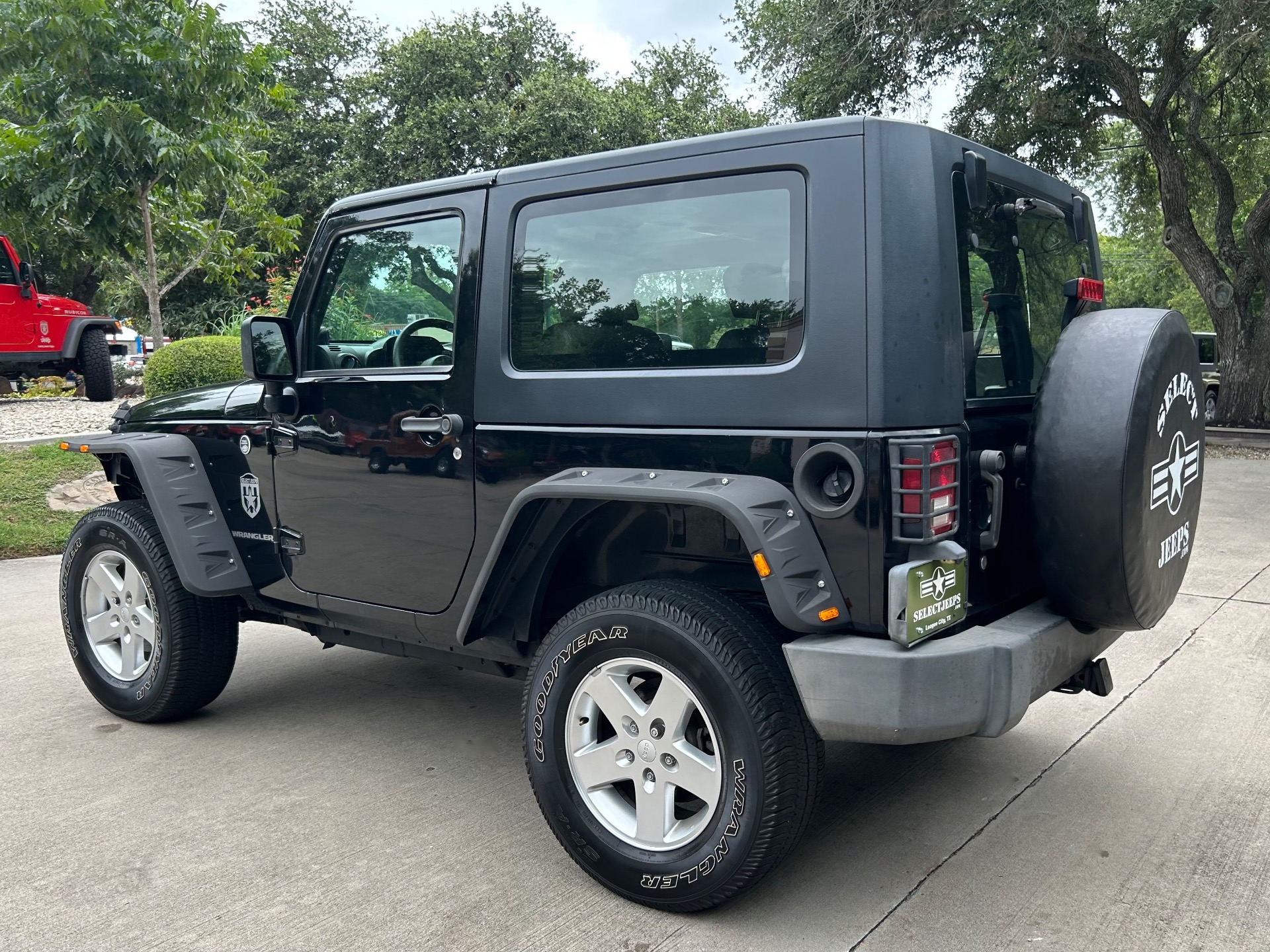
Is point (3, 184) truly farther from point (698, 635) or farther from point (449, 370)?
point (698, 635)

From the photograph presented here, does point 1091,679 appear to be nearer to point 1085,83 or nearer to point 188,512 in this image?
point 188,512

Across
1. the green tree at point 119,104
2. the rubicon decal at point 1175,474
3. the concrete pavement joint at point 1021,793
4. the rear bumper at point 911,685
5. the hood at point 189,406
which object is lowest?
the concrete pavement joint at point 1021,793

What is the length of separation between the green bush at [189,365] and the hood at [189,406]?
23.0 ft

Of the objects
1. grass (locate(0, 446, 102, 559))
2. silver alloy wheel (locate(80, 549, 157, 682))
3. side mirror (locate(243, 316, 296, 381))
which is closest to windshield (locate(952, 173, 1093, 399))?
side mirror (locate(243, 316, 296, 381))

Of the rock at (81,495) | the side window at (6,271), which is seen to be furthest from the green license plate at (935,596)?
the side window at (6,271)

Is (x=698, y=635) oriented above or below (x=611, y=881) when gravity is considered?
above

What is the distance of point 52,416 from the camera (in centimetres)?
1267

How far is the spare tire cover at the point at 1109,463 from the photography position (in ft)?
8.49

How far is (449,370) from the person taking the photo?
326 centimetres

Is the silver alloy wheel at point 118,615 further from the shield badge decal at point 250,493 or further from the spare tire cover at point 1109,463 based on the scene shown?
the spare tire cover at point 1109,463

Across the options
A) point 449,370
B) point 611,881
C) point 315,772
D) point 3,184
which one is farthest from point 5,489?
point 611,881

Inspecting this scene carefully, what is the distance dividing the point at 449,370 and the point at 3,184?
12.3m

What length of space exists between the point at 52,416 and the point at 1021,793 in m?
12.6

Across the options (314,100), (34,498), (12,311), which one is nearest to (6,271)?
(12,311)
